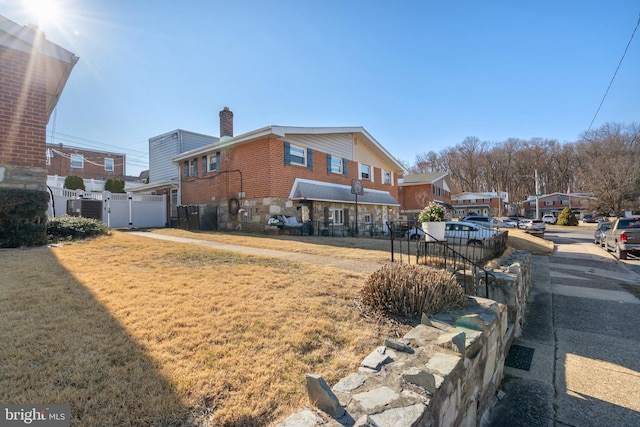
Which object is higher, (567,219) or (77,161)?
(77,161)

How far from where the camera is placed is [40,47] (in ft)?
25.8

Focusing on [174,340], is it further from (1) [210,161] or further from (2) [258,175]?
(1) [210,161]

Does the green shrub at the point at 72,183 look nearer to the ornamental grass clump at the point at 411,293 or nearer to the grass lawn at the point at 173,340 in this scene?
the grass lawn at the point at 173,340

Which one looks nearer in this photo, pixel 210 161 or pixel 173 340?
pixel 173 340

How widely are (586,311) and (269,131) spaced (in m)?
12.5

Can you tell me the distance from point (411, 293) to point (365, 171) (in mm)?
18119

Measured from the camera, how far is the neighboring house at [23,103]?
7352 mm

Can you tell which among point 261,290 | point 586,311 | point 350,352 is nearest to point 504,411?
point 350,352

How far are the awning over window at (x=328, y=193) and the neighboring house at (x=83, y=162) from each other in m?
24.5

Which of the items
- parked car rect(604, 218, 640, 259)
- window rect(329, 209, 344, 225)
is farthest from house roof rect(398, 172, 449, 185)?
parked car rect(604, 218, 640, 259)

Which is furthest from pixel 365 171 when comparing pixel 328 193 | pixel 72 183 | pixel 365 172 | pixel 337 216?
pixel 72 183

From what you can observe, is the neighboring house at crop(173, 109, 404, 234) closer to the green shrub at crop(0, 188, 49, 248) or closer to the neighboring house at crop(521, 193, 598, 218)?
the green shrub at crop(0, 188, 49, 248)

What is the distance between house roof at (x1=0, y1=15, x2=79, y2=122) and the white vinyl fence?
7258 millimetres

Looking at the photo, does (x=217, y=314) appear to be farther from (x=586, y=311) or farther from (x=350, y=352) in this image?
(x=586, y=311)
